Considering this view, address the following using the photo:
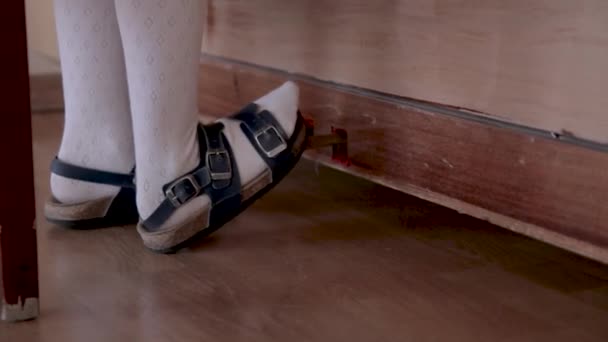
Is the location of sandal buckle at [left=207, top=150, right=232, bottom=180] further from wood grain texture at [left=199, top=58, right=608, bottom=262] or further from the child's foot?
wood grain texture at [left=199, top=58, right=608, bottom=262]

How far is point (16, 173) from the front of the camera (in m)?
0.62

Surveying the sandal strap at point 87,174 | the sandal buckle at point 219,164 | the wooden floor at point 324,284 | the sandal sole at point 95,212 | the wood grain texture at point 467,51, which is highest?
the wood grain texture at point 467,51

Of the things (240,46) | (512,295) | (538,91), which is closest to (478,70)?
(538,91)

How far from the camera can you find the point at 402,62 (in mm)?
851

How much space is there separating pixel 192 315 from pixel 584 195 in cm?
36

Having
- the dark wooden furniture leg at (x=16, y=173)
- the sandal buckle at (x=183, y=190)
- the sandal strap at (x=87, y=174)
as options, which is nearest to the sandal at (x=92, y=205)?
the sandal strap at (x=87, y=174)

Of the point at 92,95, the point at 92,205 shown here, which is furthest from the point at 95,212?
the point at 92,95

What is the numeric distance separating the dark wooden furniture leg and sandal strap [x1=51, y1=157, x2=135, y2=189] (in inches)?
9.8

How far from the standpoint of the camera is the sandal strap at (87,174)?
2.89ft

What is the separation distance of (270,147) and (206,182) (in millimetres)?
83

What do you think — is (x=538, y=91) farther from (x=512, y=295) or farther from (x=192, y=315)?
(x=192, y=315)

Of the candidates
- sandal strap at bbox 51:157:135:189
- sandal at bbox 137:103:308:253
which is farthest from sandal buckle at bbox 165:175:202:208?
sandal strap at bbox 51:157:135:189

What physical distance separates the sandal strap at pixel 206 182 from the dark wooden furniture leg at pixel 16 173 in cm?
19

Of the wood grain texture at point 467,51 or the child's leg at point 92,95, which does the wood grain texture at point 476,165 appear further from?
the child's leg at point 92,95
